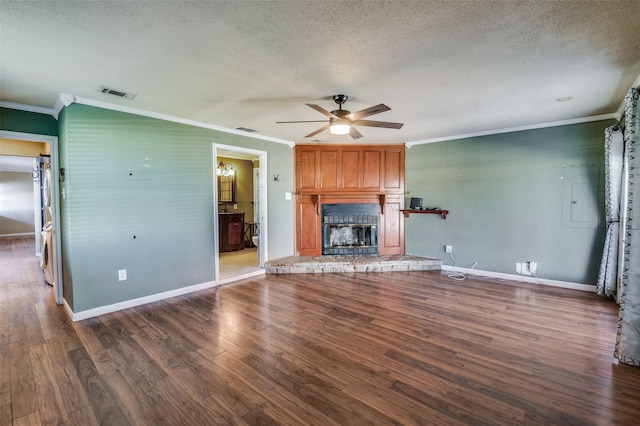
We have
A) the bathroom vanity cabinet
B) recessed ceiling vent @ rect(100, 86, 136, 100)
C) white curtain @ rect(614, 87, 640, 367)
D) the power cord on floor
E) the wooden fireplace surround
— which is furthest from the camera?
the bathroom vanity cabinet

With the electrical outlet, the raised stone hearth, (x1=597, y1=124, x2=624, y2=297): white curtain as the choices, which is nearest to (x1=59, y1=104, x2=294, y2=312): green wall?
the raised stone hearth

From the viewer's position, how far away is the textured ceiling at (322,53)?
1709mm

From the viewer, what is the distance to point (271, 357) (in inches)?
95.5

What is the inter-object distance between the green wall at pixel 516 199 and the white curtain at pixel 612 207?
0.23 metres

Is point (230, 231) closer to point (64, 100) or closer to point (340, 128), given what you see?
point (64, 100)

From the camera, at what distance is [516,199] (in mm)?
4594

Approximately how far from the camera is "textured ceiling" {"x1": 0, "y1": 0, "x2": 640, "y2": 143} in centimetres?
171

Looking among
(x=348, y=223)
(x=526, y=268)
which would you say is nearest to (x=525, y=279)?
(x=526, y=268)

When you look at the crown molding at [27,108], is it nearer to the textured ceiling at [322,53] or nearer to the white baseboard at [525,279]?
the textured ceiling at [322,53]

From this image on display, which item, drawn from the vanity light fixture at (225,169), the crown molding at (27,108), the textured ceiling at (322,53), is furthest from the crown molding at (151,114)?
the vanity light fixture at (225,169)

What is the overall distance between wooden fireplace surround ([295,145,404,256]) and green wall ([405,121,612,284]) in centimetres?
32

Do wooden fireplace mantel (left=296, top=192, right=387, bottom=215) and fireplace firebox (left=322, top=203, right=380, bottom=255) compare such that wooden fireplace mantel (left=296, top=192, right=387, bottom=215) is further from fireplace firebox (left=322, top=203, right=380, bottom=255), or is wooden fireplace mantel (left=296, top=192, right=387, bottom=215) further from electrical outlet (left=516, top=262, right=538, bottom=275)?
electrical outlet (left=516, top=262, right=538, bottom=275)

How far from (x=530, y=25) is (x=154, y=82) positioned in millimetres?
3061

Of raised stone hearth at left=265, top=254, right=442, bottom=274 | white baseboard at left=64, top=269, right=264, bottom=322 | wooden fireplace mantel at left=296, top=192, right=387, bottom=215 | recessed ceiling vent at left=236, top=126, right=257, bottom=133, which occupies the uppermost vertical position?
recessed ceiling vent at left=236, top=126, right=257, bottom=133
